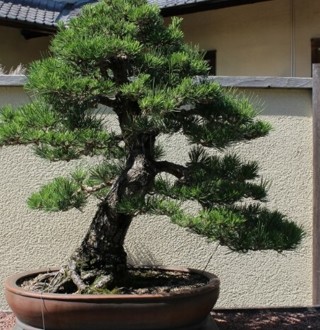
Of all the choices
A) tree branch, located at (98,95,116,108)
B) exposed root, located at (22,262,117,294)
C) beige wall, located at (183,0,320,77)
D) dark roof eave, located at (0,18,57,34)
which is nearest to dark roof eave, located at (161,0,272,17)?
beige wall, located at (183,0,320,77)

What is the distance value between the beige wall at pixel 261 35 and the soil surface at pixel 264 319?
2.99 metres

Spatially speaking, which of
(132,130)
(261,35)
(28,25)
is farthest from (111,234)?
(28,25)

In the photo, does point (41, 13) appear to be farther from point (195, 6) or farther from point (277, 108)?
point (277, 108)

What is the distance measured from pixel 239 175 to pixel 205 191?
32 cm

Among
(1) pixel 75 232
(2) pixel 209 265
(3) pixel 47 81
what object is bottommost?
(2) pixel 209 265

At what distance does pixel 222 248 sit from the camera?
381cm

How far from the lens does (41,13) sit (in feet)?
23.0

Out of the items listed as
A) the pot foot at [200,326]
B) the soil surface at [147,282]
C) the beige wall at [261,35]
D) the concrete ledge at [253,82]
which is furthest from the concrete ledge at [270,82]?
the beige wall at [261,35]

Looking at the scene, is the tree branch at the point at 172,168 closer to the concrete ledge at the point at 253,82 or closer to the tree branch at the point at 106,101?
the tree branch at the point at 106,101

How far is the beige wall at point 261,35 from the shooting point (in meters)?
5.97

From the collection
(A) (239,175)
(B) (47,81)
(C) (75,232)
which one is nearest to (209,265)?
(C) (75,232)

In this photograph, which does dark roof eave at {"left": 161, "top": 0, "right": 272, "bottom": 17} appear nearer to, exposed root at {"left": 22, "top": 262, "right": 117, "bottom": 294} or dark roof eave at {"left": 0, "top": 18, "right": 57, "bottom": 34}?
dark roof eave at {"left": 0, "top": 18, "right": 57, "bottom": 34}

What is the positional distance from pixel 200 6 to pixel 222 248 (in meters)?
3.09

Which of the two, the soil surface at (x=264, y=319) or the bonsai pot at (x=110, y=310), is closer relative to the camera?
the bonsai pot at (x=110, y=310)
